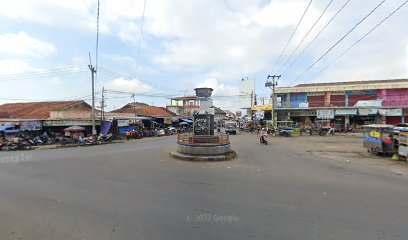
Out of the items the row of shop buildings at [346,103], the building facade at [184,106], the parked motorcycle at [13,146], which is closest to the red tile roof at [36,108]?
the parked motorcycle at [13,146]

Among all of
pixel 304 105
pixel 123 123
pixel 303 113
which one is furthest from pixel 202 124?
pixel 303 113

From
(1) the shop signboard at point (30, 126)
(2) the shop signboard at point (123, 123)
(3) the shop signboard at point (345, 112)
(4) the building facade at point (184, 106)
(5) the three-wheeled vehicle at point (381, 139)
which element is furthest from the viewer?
(4) the building facade at point (184, 106)

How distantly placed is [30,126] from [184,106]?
172ft

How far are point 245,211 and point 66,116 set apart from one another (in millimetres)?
32649

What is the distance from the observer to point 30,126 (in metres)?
23.5

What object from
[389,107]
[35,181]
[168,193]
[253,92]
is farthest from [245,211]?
[253,92]

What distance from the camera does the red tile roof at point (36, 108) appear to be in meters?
32.3

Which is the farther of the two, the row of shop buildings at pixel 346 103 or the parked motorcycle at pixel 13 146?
the row of shop buildings at pixel 346 103

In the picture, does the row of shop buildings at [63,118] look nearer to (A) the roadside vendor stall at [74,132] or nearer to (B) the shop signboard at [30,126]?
(B) the shop signboard at [30,126]

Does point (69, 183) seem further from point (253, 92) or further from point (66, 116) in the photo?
point (253, 92)

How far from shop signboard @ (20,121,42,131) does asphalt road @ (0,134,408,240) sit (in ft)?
58.9

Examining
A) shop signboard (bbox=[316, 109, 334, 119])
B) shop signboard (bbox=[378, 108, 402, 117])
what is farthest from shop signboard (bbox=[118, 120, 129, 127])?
shop signboard (bbox=[378, 108, 402, 117])

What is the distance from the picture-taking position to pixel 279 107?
36469 mm

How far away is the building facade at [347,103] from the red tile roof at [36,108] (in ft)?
113
